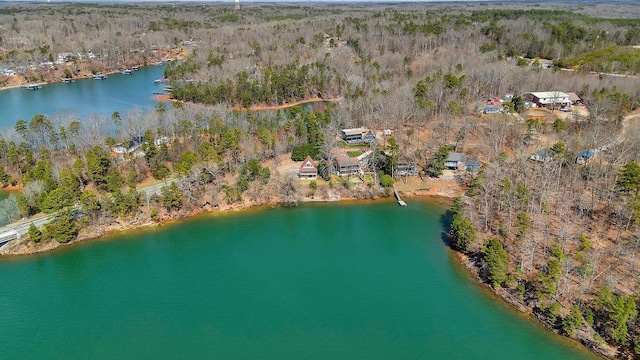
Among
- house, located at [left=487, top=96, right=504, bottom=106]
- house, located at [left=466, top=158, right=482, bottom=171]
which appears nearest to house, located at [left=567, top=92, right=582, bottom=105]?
house, located at [left=487, top=96, right=504, bottom=106]

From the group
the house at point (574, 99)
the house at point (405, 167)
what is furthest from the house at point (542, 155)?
the house at point (574, 99)

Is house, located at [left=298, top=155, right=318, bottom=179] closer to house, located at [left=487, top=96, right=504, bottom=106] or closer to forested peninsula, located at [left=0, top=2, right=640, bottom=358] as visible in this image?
forested peninsula, located at [left=0, top=2, right=640, bottom=358]

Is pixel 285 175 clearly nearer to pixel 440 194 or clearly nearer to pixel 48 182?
pixel 440 194

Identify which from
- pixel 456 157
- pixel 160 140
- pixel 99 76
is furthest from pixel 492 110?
pixel 99 76

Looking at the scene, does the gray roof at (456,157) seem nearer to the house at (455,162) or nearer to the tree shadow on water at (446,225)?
the house at (455,162)

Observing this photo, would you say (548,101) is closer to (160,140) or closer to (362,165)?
(362,165)

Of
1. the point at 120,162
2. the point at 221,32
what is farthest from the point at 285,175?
the point at 221,32
